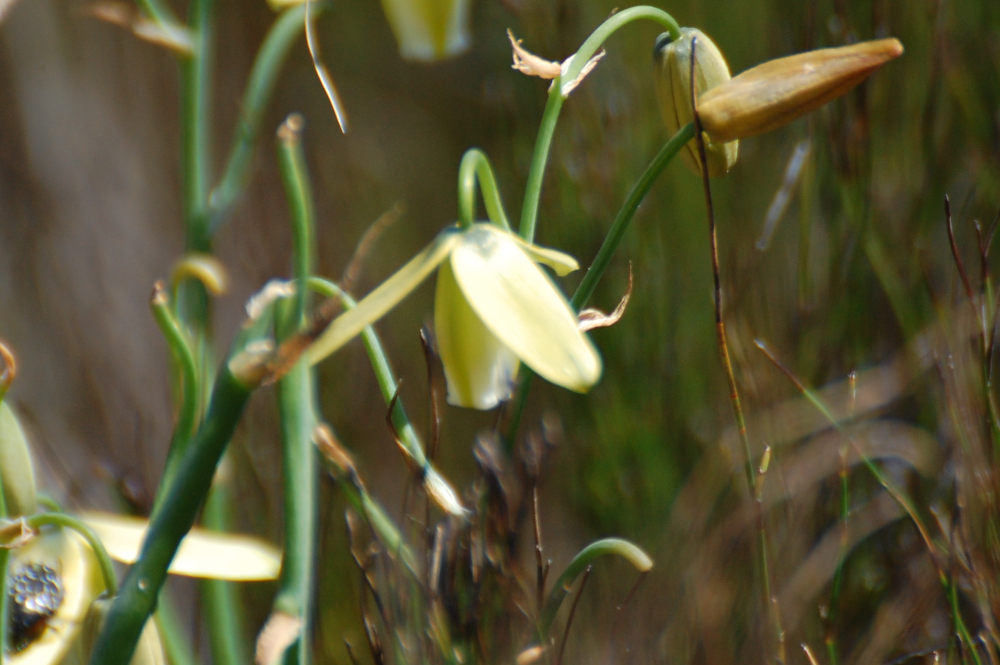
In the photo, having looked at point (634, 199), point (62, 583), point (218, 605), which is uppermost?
point (634, 199)

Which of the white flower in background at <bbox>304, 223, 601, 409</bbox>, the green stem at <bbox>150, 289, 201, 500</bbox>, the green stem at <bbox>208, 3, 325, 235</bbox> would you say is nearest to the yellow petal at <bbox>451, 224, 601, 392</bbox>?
the white flower in background at <bbox>304, 223, 601, 409</bbox>

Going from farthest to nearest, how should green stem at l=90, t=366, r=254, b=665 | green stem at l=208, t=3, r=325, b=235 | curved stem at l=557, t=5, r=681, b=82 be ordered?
1. green stem at l=208, t=3, r=325, b=235
2. curved stem at l=557, t=5, r=681, b=82
3. green stem at l=90, t=366, r=254, b=665

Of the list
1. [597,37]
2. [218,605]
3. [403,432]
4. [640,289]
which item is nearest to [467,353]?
[403,432]

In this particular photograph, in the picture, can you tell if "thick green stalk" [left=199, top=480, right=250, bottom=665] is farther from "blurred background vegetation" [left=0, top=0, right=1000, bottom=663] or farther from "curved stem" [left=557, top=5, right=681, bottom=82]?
"curved stem" [left=557, top=5, right=681, bottom=82]

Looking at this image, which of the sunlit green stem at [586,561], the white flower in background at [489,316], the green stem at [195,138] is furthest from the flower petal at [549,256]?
the green stem at [195,138]

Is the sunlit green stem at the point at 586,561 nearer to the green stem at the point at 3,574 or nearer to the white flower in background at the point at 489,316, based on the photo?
the white flower in background at the point at 489,316

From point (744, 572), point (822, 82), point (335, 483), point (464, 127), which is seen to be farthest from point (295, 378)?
point (464, 127)

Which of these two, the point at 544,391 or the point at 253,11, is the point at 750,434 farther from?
the point at 253,11

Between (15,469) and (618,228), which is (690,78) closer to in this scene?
(618,228)

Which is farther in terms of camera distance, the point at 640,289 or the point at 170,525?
the point at 640,289
